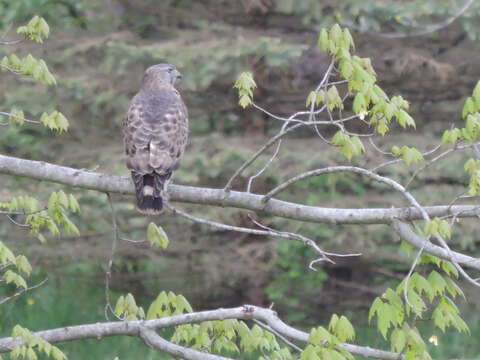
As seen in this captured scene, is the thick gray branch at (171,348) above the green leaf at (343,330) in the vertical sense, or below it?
below

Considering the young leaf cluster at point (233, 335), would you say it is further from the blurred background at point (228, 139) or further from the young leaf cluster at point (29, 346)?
the blurred background at point (228, 139)

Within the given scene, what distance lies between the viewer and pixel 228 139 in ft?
33.7

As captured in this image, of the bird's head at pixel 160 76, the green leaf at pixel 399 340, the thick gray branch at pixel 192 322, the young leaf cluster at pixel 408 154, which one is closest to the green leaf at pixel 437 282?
the green leaf at pixel 399 340

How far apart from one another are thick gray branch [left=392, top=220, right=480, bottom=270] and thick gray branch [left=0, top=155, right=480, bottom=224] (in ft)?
0.15

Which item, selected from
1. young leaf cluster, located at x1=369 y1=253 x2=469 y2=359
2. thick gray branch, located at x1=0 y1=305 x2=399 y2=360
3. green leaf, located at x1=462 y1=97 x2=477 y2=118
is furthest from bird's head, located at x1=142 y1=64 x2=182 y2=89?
young leaf cluster, located at x1=369 y1=253 x2=469 y2=359

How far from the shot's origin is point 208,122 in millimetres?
A: 10812

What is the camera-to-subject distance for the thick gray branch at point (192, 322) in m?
3.96

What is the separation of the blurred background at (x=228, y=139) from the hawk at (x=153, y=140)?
3111mm

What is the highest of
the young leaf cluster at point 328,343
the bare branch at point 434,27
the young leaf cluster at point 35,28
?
the bare branch at point 434,27

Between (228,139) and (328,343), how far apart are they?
6589 mm

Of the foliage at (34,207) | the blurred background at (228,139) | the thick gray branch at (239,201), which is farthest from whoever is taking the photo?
the blurred background at (228,139)

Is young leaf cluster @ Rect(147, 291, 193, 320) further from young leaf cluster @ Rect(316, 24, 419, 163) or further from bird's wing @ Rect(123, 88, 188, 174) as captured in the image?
young leaf cluster @ Rect(316, 24, 419, 163)

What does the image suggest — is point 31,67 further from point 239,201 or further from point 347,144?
point 347,144

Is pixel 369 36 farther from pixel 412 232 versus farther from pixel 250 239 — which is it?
pixel 412 232
